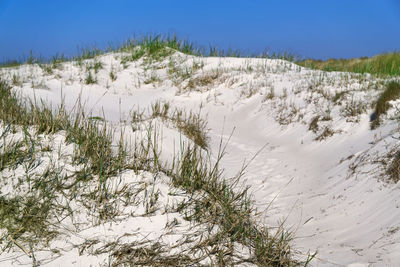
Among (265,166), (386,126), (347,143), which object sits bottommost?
(265,166)

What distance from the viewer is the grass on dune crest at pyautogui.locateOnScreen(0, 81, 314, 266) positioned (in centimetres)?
241

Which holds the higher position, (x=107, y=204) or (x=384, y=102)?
(x=384, y=102)

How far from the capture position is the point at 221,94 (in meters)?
9.06

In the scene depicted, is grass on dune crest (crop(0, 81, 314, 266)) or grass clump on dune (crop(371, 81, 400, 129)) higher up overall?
grass clump on dune (crop(371, 81, 400, 129))

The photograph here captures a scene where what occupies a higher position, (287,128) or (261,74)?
(261,74)

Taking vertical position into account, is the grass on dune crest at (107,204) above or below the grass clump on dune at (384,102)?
below

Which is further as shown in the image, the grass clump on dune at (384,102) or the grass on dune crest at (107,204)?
the grass clump on dune at (384,102)

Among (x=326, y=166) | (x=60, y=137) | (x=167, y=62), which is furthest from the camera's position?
(x=167, y=62)

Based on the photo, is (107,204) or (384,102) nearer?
(107,204)

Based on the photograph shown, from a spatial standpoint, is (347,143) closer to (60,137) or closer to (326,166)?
(326,166)

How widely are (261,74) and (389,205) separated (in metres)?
6.59

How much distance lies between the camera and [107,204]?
9.02 ft

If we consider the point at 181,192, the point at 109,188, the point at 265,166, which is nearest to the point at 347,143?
the point at 265,166

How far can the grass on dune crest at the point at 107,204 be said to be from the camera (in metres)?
2.41
